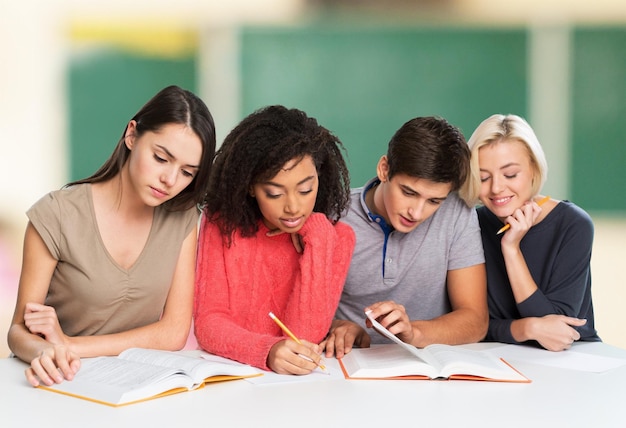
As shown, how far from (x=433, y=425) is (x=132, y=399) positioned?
594 mm

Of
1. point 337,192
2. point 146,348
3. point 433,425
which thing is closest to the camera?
point 433,425

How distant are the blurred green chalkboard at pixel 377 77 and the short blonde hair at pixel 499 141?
2.93 meters

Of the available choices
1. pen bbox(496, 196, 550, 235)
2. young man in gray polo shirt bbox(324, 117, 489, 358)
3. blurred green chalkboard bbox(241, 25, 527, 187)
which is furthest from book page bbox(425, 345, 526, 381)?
blurred green chalkboard bbox(241, 25, 527, 187)

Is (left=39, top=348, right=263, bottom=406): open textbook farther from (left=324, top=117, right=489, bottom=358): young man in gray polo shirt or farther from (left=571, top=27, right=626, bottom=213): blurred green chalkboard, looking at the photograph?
(left=571, top=27, right=626, bottom=213): blurred green chalkboard

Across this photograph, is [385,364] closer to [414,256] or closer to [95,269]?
[414,256]

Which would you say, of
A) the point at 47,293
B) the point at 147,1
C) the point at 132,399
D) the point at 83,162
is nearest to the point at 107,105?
the point at 83,162

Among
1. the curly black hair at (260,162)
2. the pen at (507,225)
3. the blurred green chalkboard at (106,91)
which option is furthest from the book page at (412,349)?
the blurred green chalkboard at (106,91)

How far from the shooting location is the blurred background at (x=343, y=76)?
5.28 metres

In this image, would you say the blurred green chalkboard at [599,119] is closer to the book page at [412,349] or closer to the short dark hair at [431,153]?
the short dark hair at [431,153]

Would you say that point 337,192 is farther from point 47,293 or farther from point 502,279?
point 47,293

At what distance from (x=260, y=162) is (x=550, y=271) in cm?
96

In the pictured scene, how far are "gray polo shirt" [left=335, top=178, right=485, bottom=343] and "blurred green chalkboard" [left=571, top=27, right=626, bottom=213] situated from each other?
335 centimetres

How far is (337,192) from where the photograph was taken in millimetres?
2113

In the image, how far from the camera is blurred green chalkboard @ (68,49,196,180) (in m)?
5.37
